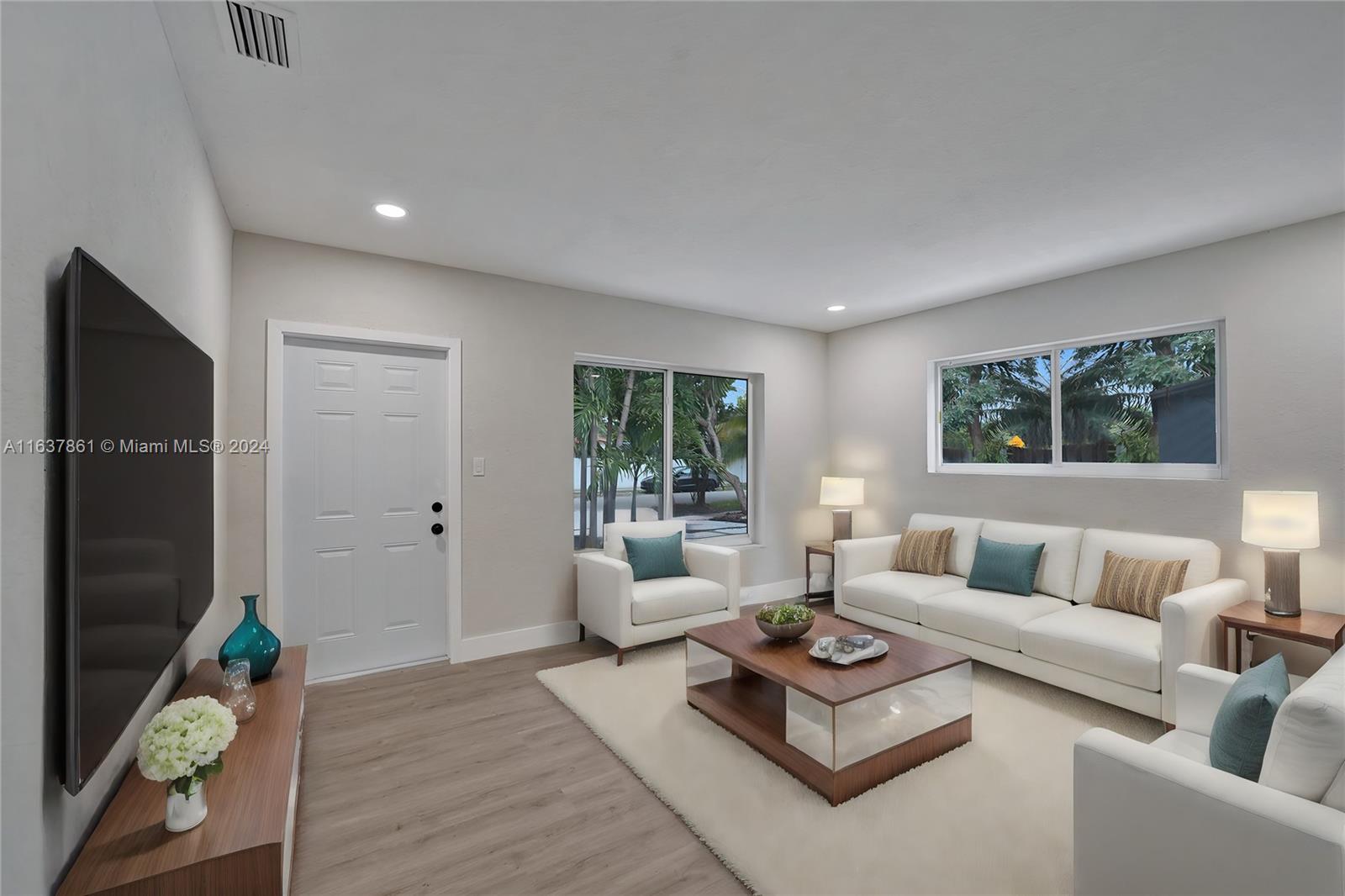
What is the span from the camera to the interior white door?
3.50m

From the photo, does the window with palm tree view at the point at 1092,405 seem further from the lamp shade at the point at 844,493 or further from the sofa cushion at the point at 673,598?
the sofa cushion at the point at 673,598

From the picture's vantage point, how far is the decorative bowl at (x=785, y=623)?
299 cm

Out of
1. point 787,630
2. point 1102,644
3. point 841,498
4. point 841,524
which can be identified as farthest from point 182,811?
point 841,524

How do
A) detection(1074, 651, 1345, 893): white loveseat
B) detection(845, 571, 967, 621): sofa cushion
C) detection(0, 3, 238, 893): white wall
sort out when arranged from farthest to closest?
detection(845, 571, 967, 621): sofa cushion, detection(1074, 651, 1345, 893): white loveseat, detection(0, 3, 238, 893): white wall

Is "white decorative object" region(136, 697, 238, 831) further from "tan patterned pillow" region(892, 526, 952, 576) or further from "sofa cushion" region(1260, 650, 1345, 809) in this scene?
"tan patterned pillow" region(892, 526, 952, 576)

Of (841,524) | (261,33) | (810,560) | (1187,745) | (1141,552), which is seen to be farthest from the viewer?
(810,560)

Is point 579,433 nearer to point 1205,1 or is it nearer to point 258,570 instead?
point 258,570

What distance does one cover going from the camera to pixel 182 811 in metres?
1.40

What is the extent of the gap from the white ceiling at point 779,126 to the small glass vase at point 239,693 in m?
1.94

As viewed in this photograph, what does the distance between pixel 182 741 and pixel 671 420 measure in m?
4.02

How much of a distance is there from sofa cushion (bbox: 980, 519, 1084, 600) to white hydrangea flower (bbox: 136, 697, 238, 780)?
13.8 ft

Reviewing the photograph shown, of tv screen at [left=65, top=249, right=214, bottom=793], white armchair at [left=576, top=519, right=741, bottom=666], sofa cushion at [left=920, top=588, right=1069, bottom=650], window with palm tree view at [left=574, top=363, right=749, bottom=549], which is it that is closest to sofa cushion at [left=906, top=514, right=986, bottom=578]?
sofa cushion at [left=920, top=588, right=1069, bottom=650]

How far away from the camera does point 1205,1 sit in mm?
1658

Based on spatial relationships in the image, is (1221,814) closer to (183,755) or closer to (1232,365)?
(183,755)
